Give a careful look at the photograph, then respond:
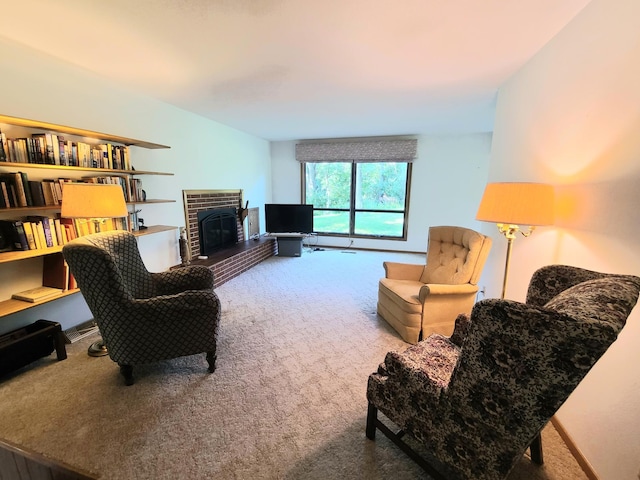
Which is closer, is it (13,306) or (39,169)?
(13,306)

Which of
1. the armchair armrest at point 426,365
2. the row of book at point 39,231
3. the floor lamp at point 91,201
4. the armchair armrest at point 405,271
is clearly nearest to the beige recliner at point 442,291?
the armchair armrest at point 405,271

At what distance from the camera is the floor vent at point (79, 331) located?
2.38m

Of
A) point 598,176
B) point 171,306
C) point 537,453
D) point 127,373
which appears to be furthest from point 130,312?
point 598,176

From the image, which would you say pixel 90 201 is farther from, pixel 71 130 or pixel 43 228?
pixel 71 130

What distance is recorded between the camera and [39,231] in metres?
2.01

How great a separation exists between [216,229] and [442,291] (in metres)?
3.54

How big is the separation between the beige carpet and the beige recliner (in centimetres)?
23

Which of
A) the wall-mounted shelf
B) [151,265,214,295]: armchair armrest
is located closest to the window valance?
[151,265,214,295]: armchair armrest

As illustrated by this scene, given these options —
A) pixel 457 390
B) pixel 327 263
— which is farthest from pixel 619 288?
pixel 327 263

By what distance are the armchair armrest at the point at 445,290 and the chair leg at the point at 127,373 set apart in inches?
89.6

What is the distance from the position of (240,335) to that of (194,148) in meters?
2.74

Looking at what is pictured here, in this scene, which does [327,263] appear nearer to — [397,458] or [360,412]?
[360,412]

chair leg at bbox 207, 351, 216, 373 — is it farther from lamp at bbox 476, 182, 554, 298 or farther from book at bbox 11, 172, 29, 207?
lamp at bbox 476, 182, 554, 298

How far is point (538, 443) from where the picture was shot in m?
1.32
